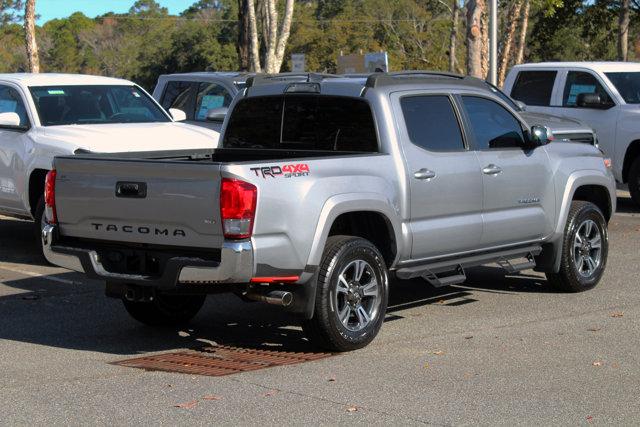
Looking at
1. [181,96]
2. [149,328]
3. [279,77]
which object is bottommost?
[149,328]

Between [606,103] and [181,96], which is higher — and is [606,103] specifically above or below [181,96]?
above

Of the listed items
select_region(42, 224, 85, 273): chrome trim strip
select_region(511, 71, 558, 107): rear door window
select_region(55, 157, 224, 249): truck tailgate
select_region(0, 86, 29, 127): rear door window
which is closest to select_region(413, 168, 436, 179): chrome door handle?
select_region(55, 157, 224, 249): truck tailgate

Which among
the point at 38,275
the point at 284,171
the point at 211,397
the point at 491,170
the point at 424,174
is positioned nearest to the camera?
the point at 211,397

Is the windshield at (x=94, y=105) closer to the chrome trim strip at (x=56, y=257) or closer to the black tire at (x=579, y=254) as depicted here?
the chrome trim strip at (x=56, y=257)

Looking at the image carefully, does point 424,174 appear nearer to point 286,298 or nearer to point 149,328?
point 286,298

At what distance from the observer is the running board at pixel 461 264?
8.49 m

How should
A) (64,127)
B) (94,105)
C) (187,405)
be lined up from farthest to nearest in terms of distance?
(94,105) → (64,127) → (187,405)

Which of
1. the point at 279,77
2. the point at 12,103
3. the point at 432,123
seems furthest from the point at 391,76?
the point at 12,103

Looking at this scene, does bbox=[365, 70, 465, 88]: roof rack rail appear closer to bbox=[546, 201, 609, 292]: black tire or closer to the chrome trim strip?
bbox=[546, 201, 609, 292]: black tire

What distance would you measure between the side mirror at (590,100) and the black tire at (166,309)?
893 cm

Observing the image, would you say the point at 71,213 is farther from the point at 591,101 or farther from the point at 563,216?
the point at 591,101

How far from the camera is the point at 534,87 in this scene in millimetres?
17062

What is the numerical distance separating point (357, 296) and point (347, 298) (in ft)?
0.32

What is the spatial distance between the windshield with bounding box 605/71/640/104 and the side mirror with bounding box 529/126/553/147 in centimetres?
718
